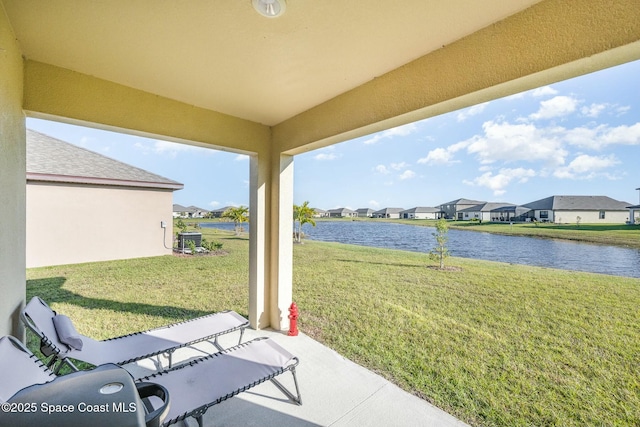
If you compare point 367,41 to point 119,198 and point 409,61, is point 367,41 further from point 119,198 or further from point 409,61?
point 119,198

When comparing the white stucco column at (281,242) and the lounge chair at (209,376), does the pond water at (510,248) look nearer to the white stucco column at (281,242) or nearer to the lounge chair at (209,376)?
the white stucco column at (281,242)

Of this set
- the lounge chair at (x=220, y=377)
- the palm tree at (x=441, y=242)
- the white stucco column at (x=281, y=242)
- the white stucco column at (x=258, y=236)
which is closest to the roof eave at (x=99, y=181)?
the white stucco column at (x=258, y=236)

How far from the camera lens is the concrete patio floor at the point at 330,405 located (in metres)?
2.15

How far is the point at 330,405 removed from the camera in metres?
2.33

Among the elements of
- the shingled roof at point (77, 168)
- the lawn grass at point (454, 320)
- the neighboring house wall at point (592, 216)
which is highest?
the shingled roof at point (77, 168)

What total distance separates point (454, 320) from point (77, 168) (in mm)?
11777

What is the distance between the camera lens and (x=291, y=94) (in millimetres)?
2742

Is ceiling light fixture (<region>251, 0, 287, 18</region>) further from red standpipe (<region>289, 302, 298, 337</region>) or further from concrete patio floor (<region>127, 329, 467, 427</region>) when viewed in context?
red standpipe (<region>289, 302, 298, 337</region>)

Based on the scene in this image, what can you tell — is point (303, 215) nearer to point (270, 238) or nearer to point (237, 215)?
point (237, 215)

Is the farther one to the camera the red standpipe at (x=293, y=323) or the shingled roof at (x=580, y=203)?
the shingled roof at (x=580, y=203)

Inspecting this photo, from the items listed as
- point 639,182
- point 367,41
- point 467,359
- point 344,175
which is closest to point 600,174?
point 639,182

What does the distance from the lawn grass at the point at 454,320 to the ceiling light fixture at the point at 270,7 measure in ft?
11.0

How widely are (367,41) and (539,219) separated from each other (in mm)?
12353

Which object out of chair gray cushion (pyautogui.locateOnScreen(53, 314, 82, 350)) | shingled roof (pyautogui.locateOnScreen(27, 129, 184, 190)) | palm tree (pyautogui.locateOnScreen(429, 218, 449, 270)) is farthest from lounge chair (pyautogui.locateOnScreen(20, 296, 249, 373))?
shingled roof (pyautogui.locateOnScreen(27, 129, 184, 190))
